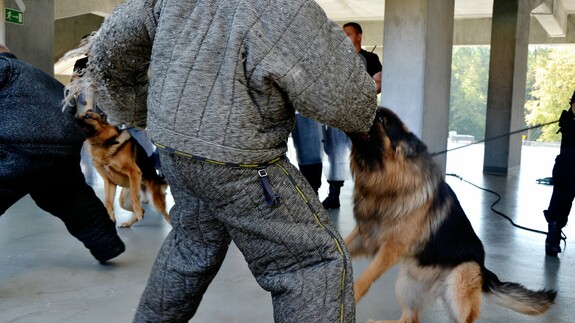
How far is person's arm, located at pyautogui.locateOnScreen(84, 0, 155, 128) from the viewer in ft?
7.53

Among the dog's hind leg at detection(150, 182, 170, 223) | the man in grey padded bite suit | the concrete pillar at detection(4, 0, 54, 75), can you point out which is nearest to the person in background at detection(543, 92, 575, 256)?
the dog's hind leg at detection(150, 182, 170, 223)

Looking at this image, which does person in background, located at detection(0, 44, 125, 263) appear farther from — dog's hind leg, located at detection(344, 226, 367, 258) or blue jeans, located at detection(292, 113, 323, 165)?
blue jeans, located at detection(292, 113, 323, 165)

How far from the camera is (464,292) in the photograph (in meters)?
3.46

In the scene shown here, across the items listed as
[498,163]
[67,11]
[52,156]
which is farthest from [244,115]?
[67,11]

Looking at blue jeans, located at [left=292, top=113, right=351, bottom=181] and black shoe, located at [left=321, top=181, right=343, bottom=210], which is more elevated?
blue jeans, located at [left=292, top=113, right=351, bottom=181]

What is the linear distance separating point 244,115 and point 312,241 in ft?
1.61

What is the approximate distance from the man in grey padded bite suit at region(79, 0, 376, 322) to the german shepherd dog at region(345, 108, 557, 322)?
4.01ft

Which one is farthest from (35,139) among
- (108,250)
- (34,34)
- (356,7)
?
(356,7)

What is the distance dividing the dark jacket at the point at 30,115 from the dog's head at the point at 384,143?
1973mm

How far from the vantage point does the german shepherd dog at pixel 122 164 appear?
6293 mm

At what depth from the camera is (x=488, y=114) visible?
1383 cm

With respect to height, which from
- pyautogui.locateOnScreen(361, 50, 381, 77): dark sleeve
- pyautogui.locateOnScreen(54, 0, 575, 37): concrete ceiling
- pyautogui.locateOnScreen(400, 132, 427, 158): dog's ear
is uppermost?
pyautogui.locateOnScreen(54, 0, 575, 37): concrete ceiling

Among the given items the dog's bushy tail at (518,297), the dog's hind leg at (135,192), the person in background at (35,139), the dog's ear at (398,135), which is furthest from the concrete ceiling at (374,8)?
the dog's ear at (398,135)

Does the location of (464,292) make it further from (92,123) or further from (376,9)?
(376,9)
